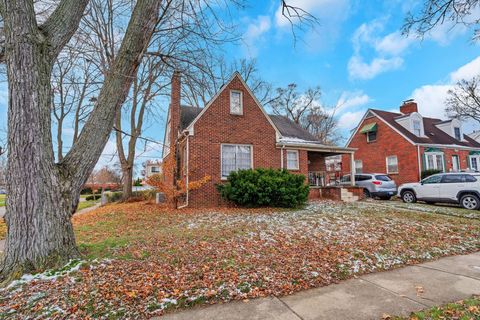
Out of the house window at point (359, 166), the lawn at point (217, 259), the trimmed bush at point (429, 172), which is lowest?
the lawn at point (217, 259)

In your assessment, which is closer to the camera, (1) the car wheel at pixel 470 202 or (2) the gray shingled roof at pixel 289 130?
(1) the car wheel at pixel 470 202

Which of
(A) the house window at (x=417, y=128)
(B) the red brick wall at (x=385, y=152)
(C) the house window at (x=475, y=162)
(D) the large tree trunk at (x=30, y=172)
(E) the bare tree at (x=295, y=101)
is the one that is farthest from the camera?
(E) the bare tree at (x=295, y=101)

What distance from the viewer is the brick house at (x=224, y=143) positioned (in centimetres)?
1139

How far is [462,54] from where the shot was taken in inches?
255

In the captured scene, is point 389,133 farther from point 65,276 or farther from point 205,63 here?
point 65,276

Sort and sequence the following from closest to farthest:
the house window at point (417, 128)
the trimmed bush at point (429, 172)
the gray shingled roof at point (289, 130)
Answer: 1. the gray shingled roof at point (289, 130)
2. the trimmed bush at point (429, 172)
3. the house window at point (417, 128)

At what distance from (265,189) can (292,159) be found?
13.5 ft

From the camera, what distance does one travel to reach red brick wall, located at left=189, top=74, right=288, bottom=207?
11.4 m

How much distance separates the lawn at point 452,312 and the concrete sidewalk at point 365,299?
4.4 inches

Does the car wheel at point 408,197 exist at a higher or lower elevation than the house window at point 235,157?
lower

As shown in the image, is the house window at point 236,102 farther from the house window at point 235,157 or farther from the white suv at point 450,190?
the white suv at point 450,190

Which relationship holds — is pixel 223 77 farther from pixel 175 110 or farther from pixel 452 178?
pixel 452 178

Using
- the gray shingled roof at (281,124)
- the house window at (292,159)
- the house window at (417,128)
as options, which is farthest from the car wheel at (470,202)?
the house window at (417,128)

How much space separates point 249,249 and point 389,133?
2006cm
